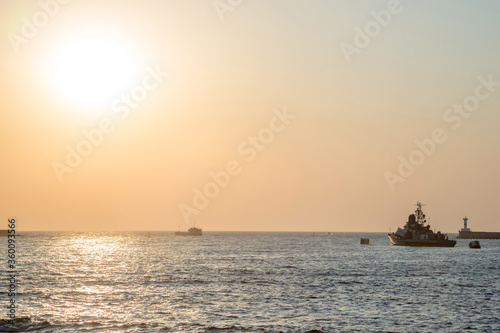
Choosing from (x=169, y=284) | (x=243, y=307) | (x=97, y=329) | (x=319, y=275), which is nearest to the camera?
(x=97, y=329)

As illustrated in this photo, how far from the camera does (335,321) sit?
42.5 m

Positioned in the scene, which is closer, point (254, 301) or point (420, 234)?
point (254, 301)

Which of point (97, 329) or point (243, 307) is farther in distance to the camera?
point (243, 307)

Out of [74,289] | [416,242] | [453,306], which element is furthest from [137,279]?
[416,242]

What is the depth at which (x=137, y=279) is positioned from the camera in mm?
71875

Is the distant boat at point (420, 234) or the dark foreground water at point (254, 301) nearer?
the dark foreground water at point (254, 301)

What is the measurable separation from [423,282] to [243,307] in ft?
100

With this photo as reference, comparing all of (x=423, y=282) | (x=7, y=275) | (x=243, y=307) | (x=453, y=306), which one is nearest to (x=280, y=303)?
(x=243, y=307)

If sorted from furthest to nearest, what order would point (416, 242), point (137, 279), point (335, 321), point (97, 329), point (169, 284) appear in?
point (416, 242) → point (137, 279) → point (169, 284) → point (335, 321) → point (97, 329)

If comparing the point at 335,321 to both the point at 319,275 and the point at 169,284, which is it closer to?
the point at 169,284

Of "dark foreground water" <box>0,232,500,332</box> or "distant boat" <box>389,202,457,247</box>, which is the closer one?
"dark foreground water" <box>0,232,500,332</box>

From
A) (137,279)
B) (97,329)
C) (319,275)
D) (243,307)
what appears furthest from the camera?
(319,275)

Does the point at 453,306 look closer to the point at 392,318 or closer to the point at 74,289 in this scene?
the point at 392,318

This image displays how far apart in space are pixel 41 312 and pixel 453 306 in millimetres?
34415
